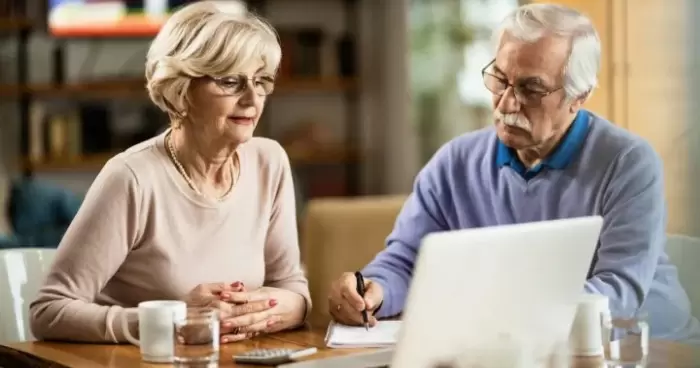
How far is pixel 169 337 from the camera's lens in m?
1.61

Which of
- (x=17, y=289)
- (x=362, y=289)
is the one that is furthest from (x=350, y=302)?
(x=17, y=289)

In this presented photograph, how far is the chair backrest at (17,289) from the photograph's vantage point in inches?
84.6

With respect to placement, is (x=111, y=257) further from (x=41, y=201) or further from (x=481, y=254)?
(x=41, y=201)

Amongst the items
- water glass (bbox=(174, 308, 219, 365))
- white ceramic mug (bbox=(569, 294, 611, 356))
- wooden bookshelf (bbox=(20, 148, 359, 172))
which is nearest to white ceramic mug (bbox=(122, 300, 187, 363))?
water glass (bbox=(174, 308, 219, 365))

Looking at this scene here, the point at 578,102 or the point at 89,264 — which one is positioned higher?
the point at 578,102

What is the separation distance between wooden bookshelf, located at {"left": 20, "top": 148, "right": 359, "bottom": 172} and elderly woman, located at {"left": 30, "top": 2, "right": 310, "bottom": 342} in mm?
3295

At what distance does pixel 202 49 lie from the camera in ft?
6.11

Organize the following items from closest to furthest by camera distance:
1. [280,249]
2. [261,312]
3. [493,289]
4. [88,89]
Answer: [493,289]
[261,312]
[280,249]
[88,89]

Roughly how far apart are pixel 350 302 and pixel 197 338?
34cm

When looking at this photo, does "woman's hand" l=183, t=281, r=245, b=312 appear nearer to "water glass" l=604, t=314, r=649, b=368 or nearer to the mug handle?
the mug handle

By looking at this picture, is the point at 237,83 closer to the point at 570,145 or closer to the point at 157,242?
the point at 157,242

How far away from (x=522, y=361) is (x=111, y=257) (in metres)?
0.73

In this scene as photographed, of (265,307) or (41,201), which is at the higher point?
(265,307)

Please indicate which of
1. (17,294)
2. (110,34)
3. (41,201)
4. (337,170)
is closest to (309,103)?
(337,170)
